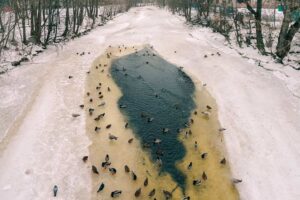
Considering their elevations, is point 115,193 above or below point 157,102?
below

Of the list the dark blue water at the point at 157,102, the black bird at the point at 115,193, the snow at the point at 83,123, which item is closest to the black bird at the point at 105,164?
the snow at the point at 83,123

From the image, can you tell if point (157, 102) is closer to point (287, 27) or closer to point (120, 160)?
point (120, 160)

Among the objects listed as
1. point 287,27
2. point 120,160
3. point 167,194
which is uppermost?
point 287,27

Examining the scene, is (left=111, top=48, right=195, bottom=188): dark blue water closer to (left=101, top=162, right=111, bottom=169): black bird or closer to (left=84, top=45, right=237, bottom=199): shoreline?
(left=84, top=45, right=237, bottom=199): shoreline

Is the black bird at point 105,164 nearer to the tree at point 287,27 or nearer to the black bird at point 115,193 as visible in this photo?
the black bird at point 115,193

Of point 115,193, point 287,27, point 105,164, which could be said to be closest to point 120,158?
point 105,164

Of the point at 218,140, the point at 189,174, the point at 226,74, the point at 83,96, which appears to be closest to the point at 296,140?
the point at 218,140
